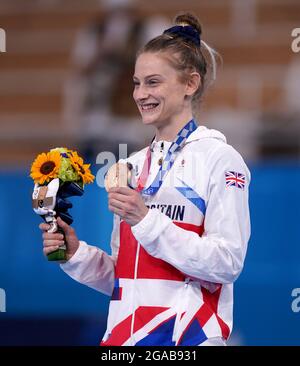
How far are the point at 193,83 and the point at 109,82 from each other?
2.90 meters

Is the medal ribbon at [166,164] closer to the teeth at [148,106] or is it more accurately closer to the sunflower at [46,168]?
the teeth at [148,106]

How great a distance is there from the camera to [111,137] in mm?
5844

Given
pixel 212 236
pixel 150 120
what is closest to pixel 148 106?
pixel 150 120

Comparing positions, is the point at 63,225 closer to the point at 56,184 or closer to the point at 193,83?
the point at 56,184

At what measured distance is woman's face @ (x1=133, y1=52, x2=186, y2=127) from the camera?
10.7 ft

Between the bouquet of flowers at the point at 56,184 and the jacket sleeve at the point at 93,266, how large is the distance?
0.19ft

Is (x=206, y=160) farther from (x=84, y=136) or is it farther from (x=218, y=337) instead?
(x=84, y=136)

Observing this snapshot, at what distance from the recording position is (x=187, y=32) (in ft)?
11.0

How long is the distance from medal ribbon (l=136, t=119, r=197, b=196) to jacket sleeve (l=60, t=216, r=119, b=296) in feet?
0.65

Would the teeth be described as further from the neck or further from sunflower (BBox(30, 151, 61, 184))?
sunflower (BBox(30, 151, 61, 184))

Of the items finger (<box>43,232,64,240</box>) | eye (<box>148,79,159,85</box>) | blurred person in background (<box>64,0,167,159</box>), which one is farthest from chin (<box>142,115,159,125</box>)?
blurred person in background (<box>64,0,167,159</box>)

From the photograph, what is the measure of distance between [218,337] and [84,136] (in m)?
3.10

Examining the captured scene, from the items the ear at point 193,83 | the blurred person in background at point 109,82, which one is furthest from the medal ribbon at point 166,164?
the blurred person in background at point 109,82
